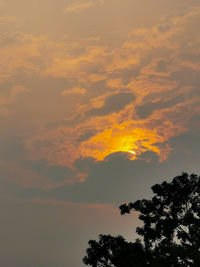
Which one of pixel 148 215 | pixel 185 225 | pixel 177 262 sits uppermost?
pixel 148 215

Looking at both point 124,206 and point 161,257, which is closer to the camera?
point 161,257

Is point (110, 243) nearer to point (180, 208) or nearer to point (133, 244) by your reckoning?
point (133, 244)

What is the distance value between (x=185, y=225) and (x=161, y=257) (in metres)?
4.35

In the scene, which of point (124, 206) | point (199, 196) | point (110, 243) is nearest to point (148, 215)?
point (124, 206)

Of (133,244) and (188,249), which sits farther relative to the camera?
(133,244)

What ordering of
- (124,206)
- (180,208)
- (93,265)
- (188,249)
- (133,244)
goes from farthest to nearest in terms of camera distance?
(93,265)
(133,244)
(124,206)
(180,208)
(188,249)

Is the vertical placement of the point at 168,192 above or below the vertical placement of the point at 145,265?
above

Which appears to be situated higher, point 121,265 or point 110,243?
point 110,243

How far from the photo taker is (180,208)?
35.6 meters

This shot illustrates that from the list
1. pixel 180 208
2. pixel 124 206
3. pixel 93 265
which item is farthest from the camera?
pixel 93 265

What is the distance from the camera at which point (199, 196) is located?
1417 inches

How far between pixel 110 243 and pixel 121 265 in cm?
602

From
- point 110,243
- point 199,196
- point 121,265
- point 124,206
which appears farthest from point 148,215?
point 110,243

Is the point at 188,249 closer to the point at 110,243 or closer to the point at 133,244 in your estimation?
the point at 133,244
